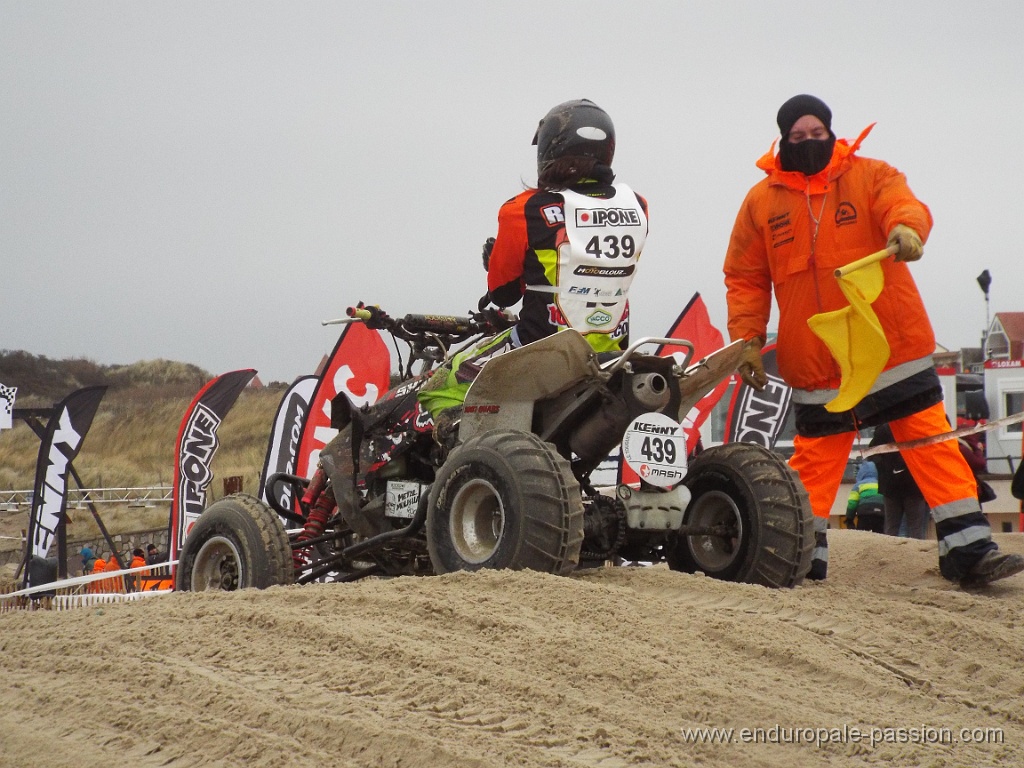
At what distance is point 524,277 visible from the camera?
Answer: 5496mm

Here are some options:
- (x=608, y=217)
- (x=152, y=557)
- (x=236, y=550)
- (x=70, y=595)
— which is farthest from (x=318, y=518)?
(x=152, y=557)

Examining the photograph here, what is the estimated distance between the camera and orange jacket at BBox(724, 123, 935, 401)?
5887 mm

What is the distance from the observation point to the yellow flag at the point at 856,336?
5621mm

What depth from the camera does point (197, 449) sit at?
14539 millimetres

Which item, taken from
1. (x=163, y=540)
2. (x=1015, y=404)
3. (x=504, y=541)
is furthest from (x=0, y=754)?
(x=163, y=540)

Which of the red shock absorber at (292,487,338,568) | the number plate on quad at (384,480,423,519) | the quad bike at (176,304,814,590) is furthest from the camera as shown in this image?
the red shock absorber at (292,487,338,568)

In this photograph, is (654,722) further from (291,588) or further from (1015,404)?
(1015,404)

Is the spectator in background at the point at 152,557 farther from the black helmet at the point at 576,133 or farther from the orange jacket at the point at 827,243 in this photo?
the black helmet at the point at 576,133

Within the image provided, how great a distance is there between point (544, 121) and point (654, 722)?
343 centimetres

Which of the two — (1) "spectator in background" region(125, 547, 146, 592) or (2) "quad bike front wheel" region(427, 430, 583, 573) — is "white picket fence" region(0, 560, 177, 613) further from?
(2) "quad bike front wheel" region(427, 430, 583, 573)

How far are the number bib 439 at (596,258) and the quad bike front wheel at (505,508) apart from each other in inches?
31.3

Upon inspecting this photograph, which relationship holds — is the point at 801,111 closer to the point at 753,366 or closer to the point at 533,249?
the point at 753,366

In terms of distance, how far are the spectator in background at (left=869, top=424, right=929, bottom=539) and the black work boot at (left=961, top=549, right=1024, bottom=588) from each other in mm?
2869

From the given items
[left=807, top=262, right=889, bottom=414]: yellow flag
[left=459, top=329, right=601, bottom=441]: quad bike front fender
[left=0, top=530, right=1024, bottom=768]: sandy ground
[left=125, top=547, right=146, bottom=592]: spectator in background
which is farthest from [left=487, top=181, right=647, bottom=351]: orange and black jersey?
[left=125, top=547, right=146, bottom=592]: spectator in background
